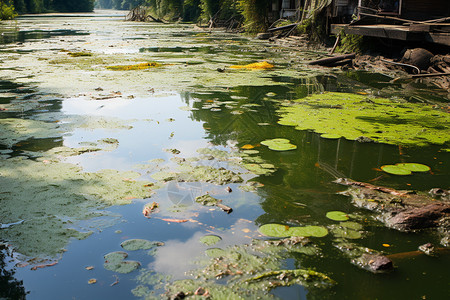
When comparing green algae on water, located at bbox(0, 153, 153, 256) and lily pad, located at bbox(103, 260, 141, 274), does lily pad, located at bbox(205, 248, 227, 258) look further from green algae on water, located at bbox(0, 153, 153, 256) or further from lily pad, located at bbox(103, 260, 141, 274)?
green algae on water, located at bbox(0, 153, 153, 256)

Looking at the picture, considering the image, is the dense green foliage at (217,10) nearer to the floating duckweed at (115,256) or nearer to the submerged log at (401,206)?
the submerged log at (401,206)

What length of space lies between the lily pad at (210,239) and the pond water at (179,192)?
1.0 inches

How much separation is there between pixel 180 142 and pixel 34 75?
467 centimetres

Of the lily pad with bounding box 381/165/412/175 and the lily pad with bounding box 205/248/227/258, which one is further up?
the lily pad with bounding box 381/165/412/175

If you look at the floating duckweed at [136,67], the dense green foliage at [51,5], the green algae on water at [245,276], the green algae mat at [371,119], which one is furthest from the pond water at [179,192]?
the dense green foliage at [51,5]

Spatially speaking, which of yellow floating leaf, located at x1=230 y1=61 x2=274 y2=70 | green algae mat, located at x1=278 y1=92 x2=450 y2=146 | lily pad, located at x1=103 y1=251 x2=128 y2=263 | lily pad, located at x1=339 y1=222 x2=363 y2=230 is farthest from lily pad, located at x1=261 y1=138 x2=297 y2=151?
yellow floating leaf, located at x1=230 y1=61 x2=274 y2=70

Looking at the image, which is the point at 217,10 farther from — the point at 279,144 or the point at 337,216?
the point at 337,216

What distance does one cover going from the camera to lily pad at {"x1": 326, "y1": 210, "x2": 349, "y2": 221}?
2380mm

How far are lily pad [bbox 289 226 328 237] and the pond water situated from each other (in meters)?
0.04

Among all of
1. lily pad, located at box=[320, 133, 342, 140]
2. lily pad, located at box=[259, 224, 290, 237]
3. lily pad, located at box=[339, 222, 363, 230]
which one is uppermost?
lily pad, located at box=[320, 133, 342, 140]

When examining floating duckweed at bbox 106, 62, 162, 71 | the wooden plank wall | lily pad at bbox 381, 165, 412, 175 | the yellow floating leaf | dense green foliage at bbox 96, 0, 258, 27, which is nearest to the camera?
lily pad at bbox 381, 165, 412, 175

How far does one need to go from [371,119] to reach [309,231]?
8.51 feet

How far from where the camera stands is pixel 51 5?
60.8 meters

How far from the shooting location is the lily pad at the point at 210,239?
2144 mm
